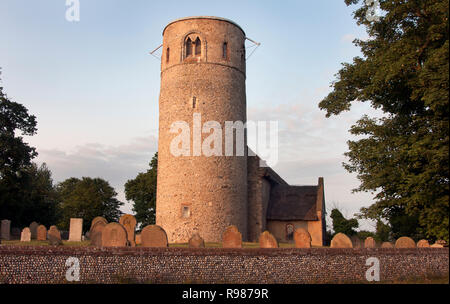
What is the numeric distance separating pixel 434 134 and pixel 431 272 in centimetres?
474

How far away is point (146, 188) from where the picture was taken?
127 ft

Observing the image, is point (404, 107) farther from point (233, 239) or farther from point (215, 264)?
point (215, 264)

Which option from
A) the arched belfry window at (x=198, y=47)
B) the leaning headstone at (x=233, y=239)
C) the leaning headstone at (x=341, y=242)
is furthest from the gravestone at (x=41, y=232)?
the leaning headstone at (x=341, y=242)

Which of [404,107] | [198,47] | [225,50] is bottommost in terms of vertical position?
[404,107]

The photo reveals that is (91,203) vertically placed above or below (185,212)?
above

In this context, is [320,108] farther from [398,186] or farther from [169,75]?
[169,75]

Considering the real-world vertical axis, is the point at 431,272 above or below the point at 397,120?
below

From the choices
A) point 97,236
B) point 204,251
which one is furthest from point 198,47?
point 204,251

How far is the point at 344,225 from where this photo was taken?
113ft

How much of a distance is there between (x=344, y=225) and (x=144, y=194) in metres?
18.2

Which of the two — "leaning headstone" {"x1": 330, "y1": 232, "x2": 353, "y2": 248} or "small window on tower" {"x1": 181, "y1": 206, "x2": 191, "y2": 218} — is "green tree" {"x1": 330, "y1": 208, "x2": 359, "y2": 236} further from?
"leaning headstone" {"x1": 330, "y1": 232, "x2": 353, "y2": 248}

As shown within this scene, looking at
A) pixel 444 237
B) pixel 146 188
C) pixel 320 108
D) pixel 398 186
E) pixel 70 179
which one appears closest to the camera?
pixel 444 237

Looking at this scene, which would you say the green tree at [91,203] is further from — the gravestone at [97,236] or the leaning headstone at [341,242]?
the leaning headstone at [341,242]
